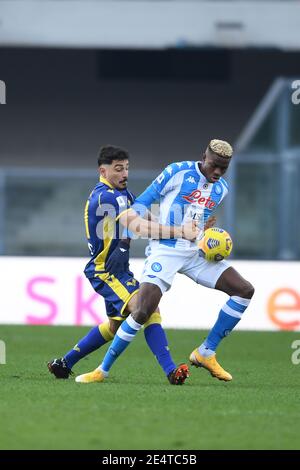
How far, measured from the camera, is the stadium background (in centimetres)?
1922

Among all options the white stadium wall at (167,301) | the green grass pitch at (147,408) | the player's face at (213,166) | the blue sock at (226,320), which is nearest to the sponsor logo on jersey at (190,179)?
the player's face at (213,166)

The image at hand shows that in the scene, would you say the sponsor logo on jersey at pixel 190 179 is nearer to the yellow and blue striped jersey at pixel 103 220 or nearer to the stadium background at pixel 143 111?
the yellow and blue striped jersey at pixel 103 220

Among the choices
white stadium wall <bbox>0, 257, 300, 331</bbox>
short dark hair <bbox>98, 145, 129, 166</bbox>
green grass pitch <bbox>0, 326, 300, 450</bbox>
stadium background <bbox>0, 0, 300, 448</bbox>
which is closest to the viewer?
green grass pitch <bbox>0, 326, 300, 450</bbox>

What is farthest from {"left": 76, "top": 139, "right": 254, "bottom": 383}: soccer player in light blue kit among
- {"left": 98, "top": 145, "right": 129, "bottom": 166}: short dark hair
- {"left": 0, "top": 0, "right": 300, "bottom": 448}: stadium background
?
{"left": 0, "top": 0, "right": 300, "bottom": 448}: stadium background

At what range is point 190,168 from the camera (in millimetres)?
9562

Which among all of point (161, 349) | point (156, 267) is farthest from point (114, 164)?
point (161, 349)

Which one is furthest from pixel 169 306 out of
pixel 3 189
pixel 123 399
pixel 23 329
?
pixel 123 399

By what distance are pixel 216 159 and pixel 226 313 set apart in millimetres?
1222

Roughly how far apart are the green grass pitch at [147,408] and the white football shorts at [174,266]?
0.80 metres

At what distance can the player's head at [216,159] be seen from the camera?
30.8 feet

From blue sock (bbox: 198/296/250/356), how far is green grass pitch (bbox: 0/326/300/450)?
11.2 inches

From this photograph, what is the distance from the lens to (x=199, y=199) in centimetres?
960

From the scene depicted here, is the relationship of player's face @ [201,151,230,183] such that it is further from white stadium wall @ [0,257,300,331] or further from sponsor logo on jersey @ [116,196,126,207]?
white stadium wall @ [0,257,300,331]

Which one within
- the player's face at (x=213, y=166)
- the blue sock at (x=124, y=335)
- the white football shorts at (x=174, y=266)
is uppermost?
the player's face at (x=213, y=166)
